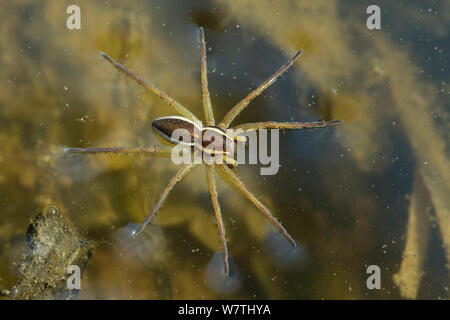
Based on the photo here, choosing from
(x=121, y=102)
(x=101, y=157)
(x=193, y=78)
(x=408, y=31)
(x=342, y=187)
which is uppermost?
(x=408, y=31)

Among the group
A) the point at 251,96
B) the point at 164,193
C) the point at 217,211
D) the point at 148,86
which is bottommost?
the point at 217,211

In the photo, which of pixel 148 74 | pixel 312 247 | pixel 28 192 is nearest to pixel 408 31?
pixel 312 247

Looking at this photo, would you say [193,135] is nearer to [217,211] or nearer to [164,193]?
[164,193]

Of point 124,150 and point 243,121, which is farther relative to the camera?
point 243,121

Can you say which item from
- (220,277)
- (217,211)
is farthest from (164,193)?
(220,277)

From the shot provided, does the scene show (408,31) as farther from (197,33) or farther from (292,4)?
(197,33)

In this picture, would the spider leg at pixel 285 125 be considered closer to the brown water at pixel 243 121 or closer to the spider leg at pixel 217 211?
the brown water at pixel 243 121
